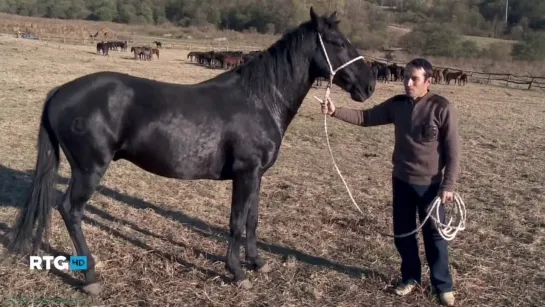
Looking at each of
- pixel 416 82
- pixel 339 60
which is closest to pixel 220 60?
pixel 339 60

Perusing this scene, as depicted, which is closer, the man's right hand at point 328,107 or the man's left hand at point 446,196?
the man's left hand at point 446,196

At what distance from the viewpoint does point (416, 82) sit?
3176 mm

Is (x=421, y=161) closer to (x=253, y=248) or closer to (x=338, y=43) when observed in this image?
(x=338, y=43)

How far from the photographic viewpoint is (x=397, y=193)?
3496 mm

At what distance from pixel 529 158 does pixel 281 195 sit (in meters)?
5.29

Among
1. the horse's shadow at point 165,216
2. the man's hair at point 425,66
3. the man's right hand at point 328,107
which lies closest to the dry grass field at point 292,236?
the horse's shadow at point 165,216

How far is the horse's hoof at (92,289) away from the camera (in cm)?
334

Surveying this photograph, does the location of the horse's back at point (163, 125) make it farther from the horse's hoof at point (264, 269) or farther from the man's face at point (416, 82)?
the man's face at point (416, 82)

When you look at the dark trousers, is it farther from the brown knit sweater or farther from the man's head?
the man's head

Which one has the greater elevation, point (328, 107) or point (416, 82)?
point (416, 82)

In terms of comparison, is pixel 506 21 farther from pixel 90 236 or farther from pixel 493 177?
pixel 90 236

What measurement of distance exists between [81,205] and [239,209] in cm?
116

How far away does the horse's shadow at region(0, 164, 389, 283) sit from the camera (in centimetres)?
400

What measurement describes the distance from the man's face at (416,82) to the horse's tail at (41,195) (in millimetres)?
2515
